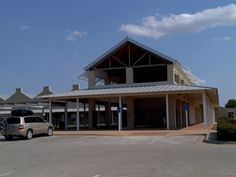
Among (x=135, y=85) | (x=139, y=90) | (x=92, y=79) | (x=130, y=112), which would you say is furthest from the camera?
(x=92, y=79)

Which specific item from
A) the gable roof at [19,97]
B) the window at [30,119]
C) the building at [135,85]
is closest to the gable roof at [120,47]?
the building at [135,85]

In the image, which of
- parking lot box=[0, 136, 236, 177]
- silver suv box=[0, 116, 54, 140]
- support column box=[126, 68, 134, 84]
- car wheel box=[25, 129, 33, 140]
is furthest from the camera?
support column box=[126, 68, 134, 84]

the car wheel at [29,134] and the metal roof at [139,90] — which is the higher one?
the metal roof at [139,90]

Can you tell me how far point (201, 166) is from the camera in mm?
13125

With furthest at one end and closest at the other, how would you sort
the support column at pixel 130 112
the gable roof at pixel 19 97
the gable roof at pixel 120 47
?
the gable roof at pixel 19 97, the support column at pixel 130 112, the gable roof at pixel 120 47

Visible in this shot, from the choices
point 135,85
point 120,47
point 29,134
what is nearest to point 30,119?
point 29,134

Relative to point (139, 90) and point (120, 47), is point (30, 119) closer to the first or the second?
point (139, 90)

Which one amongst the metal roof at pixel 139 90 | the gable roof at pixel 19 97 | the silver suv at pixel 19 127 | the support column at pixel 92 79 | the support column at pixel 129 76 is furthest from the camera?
the gable roof at pixel 19 97

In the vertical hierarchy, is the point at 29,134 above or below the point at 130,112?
below

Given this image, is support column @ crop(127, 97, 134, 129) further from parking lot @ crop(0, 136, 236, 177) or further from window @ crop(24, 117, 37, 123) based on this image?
parking lot @ crop(0, 136, 236, 177)

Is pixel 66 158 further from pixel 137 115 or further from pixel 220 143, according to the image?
pixel 137 115

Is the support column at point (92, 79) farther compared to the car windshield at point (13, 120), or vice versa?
the support column at point (92, 79)

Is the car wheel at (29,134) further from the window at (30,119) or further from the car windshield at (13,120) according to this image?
the car windshield at (13,120)

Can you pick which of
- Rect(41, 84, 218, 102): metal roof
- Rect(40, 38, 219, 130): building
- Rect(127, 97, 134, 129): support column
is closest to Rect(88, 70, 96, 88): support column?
Rect(40, 38, 219, 130): building
